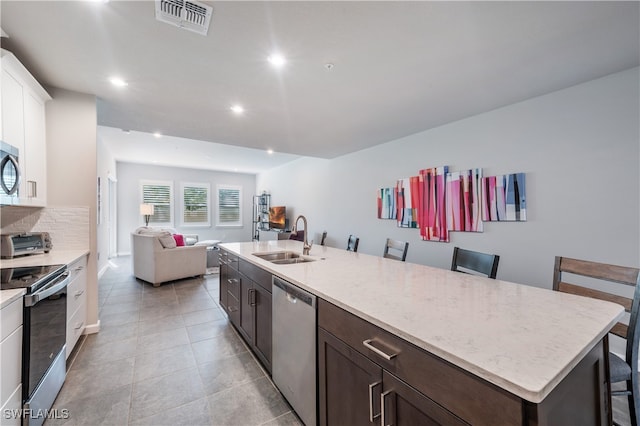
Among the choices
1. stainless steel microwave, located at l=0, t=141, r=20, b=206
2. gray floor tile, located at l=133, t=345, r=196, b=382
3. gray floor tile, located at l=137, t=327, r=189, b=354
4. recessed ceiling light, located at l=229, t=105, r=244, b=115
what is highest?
recessed ceiling light, located at l=229, t=105, r=244, b=115

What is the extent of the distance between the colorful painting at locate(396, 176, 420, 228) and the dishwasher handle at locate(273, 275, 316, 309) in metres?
2.80

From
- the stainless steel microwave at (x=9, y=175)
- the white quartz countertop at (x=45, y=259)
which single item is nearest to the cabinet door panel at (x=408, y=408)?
the white quartz countertop at (x=45, y=259)

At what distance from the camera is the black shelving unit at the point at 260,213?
29.5 ft

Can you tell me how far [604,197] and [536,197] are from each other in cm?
50

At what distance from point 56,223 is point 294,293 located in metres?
2.71

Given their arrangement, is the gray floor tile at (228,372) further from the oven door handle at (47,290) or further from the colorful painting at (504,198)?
the colorful painting at (504,198)

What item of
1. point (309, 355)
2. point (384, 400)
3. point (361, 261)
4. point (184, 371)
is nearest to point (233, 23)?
point (361, 261)

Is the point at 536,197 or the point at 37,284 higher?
the point at 536,197

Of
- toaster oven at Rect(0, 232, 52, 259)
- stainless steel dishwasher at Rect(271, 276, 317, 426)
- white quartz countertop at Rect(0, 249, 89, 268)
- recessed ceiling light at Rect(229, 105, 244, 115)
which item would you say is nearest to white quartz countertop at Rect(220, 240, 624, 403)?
stainless steel dishwasher at Rect(271, 276, 317, 426)

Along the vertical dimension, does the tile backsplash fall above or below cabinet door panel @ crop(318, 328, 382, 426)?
above

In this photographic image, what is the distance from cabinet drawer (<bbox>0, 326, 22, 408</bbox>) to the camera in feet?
4.16

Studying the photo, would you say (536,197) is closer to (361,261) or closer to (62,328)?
(361,261)

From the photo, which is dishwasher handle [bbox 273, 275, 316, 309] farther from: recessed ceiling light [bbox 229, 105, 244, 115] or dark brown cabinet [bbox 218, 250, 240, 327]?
recessed ceiling light [bbox 229, 105, 244, 115]

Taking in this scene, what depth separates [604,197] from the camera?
239 cm
